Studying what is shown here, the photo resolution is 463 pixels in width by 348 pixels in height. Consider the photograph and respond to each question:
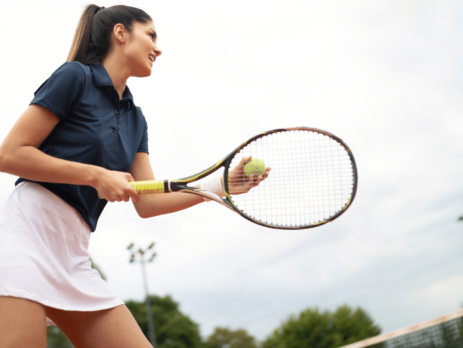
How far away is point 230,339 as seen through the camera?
166 feet

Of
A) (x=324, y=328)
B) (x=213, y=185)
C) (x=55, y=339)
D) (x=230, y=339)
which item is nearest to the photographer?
(x=213, y=185)

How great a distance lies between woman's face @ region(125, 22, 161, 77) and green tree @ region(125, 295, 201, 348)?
132 ft

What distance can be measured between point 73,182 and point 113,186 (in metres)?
0.16

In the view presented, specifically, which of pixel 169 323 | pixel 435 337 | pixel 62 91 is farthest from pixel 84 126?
pixel 169 323

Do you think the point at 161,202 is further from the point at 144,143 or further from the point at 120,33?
the point at 120,33

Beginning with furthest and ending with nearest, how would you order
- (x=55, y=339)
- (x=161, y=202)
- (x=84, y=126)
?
(x=55, y=339), (x=161, y=202), (x=84, y=126)

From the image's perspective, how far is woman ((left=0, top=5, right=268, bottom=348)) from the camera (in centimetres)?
179

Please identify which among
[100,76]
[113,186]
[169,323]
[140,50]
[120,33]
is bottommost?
[113,186]

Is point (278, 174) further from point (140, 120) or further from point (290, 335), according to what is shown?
point (290, 335)

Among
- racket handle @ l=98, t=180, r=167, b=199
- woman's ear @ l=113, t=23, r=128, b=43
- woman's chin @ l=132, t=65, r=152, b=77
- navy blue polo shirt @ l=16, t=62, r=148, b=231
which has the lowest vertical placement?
racket handle @ l=98, t=180, r=167, b=199

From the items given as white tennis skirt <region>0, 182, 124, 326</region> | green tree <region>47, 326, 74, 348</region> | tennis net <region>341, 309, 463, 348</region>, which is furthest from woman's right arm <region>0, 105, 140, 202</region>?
green tree <region>47, 326, 74, 348</region>

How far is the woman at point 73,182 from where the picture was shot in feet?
5.88

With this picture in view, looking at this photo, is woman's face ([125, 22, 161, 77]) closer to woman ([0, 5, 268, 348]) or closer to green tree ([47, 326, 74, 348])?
woman ([0, 5, 268, 348])

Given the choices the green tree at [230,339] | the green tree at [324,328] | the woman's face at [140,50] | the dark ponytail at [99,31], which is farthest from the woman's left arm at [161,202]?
the green tree at [230,339]
